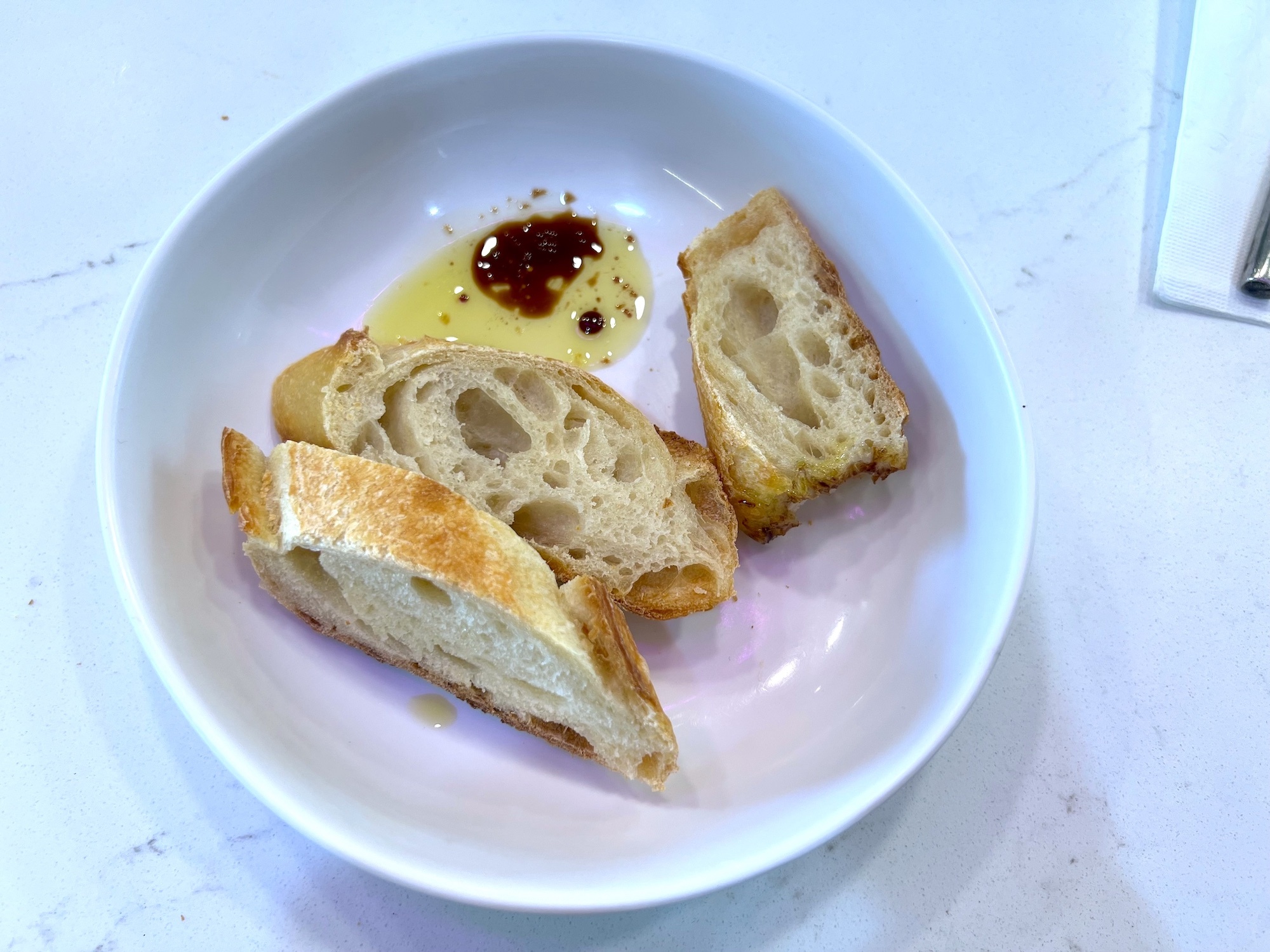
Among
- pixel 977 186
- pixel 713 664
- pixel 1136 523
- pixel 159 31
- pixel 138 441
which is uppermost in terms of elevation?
pixel 159 31

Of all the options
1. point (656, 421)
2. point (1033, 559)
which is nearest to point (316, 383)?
point (656, 421)

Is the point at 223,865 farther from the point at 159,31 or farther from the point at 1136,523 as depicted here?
the point at 1136,523

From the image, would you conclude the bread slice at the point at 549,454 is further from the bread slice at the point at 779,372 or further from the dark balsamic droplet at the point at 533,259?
the dark balsamic droplet at the point at 533,259

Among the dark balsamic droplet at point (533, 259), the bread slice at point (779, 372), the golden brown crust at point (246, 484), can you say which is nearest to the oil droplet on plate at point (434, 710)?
the golden brown crust at point (246, 484)

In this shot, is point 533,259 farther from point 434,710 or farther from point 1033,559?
point 1033,559

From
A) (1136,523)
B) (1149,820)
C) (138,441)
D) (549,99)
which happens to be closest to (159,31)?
(549,99)

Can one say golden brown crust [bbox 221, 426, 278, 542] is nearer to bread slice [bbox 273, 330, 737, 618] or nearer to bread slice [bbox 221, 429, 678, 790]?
bread slice [bbox 221, 429, 678, 790]
